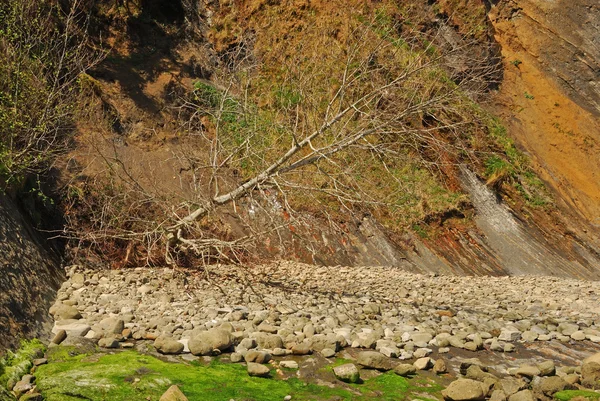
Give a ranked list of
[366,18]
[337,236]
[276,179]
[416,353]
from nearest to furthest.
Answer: [416,353] → [276,179] → [337,236] → [366,18]

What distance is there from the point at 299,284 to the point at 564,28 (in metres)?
23.1

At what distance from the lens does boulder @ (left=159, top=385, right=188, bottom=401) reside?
4.13 meters

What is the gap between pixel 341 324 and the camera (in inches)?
269

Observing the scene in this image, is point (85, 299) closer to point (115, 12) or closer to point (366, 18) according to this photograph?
point (115, 12)

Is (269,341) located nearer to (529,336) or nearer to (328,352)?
(328,352)

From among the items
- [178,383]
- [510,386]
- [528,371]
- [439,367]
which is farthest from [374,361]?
[178,383]

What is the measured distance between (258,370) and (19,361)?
6.87ft

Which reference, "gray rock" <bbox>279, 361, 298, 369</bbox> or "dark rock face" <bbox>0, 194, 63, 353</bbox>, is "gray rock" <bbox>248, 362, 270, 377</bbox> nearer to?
"gray rock" <bbox>279, 361, 298, 369</bbox>

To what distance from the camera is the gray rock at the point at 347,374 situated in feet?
16.5

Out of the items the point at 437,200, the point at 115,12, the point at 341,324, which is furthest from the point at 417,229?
the point at 115,12

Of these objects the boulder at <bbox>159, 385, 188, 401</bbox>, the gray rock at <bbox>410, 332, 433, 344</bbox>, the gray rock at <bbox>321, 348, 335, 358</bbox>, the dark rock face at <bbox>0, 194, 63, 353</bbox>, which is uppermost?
the dark rock face at <bbox>0, 194, 63, 353</bbox>

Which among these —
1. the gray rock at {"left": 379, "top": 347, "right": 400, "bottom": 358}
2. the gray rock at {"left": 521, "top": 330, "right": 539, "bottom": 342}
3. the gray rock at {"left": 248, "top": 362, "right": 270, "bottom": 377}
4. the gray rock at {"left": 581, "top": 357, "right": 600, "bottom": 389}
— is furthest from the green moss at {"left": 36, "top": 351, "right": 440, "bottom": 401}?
the gray rock at {"left": 521, "top": 330, "right": 539, "bottom": 342}

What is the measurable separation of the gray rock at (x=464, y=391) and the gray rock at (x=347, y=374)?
2.61 ft

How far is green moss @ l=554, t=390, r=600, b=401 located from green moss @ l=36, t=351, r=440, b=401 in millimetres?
1113
